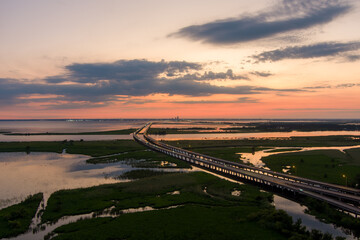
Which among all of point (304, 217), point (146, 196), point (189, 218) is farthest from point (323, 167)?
point (146, 196)

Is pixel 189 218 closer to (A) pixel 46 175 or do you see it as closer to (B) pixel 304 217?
(B) pixel 304 217

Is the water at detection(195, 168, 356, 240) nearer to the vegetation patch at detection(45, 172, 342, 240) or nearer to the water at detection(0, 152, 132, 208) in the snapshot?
the vegetation patch at detection(45, 172, 342, 240)

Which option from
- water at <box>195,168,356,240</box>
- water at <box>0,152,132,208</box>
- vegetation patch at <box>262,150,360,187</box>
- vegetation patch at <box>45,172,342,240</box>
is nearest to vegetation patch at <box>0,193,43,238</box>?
water at <box>0,152,132,208</box>

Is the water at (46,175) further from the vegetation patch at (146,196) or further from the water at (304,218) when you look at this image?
the water at (304,218)

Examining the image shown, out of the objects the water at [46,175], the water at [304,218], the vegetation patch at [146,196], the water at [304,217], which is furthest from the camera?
the water at [46,175]

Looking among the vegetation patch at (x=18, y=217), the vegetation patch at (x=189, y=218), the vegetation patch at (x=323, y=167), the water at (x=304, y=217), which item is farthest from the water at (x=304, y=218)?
the vegetation patch at (x=18, y=217)

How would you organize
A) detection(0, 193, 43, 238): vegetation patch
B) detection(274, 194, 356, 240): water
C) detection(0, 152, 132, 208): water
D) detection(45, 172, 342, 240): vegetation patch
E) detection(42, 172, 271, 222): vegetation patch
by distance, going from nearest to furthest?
detection(45, 172, 342, 240): vegetation patch → detection(0, 193, 43, 238): vegetation patch → detection(274, 194, 356, 240): water → detection(42, 172, 271, 222): vegetation patch → detection(0, 152, 132, 208): water

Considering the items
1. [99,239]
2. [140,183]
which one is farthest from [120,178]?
[99,239]

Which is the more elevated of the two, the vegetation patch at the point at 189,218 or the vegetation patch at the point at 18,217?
the vegetation patch at the point at 18,217
